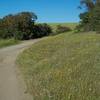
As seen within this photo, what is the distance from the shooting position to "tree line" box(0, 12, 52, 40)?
152 feet

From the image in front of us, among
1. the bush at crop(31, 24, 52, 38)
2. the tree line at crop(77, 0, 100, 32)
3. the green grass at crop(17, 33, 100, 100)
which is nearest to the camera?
the green grass at crop(17, 33, 100, 100)

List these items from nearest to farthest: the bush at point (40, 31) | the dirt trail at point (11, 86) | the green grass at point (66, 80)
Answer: the green grass at point (66, 80) → the dirt trail at point (11, 86) → the bush at point (40, 31)

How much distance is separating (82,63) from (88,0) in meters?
37.2

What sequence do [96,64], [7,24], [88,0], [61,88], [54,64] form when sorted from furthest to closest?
[88,0] < [7,24] < [54,64] < [96,64] < [61,88]

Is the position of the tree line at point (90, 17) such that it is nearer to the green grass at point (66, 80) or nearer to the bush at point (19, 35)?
the bush at point (19, 35)

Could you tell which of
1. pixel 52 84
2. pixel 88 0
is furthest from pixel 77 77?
pixel 88 0

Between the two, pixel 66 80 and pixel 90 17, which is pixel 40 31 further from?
→ pixel 66 80

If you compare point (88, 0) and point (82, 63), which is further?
point (88, 0)

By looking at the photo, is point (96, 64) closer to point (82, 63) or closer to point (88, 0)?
point (82, 63)

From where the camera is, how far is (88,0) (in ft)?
167

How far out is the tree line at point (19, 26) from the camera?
46375mm

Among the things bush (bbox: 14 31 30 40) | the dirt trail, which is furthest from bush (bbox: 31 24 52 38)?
the dirt trail

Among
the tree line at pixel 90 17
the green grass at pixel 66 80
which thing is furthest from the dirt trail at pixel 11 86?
the tree line at pixel 90 17

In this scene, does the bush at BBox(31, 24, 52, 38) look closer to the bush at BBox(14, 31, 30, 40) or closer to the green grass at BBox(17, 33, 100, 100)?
the bush at BBox(14, 31, 30, 40)
